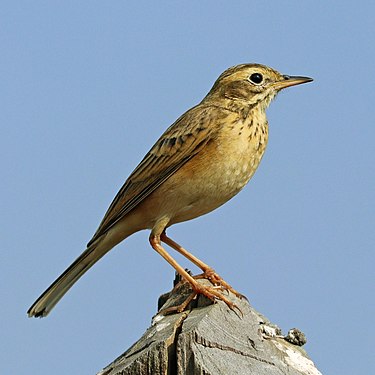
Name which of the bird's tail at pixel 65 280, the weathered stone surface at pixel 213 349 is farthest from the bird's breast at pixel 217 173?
the weathered stone surface at pixel 213 349

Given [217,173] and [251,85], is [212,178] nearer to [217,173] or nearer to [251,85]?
[217,173]

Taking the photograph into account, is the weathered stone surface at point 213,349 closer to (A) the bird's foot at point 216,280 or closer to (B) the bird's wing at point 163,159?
(A) the bird's foot at point 216,280

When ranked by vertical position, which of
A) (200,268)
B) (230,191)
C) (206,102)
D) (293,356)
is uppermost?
(206,102)

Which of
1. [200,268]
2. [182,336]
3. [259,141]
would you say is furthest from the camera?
[259,141]

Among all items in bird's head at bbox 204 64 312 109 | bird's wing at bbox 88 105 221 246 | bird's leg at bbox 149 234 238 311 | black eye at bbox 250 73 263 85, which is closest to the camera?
bird's leg at bbox 149 234 238 311

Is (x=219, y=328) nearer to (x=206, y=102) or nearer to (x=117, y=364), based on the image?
(x=117, y=364)

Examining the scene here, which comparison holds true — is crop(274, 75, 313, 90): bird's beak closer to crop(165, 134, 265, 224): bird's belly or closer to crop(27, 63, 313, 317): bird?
crop(27, 63, 313, 317): bird

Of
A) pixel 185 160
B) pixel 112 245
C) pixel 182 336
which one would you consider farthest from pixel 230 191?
pixel 182 336

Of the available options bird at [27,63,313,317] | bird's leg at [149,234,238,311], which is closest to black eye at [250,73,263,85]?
bird at [27,63,313,317]
